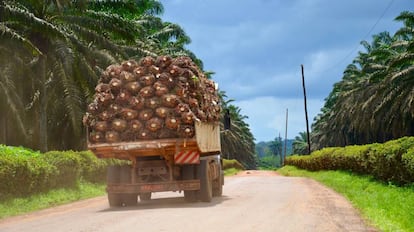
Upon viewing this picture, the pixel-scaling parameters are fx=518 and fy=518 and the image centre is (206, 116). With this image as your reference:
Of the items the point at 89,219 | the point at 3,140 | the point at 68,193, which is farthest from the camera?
the point at 3,140

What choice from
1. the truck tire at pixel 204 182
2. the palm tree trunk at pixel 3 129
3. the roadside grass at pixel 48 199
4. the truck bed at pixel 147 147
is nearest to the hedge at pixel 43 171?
the roadside grass at pixel 48 199

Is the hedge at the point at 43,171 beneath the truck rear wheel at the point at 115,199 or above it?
above

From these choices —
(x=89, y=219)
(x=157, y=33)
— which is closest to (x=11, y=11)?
(x=89, y=219)

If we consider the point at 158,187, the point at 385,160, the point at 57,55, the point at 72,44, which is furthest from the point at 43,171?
the point at 385,160

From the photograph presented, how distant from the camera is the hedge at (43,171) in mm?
13633

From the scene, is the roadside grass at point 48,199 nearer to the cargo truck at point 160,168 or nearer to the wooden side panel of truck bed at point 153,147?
the cargo truck at point 160,168

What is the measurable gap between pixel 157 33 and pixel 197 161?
26.9 m

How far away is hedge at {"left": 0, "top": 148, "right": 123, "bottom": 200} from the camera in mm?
13633

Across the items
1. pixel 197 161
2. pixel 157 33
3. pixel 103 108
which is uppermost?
pixel 157 33

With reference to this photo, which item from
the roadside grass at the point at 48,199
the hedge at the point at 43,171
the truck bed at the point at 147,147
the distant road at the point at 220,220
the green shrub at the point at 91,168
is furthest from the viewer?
the green shrub at the point at 91,168

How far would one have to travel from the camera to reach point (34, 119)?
1270 inches

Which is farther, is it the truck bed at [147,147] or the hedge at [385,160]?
the hedge at [385,160]

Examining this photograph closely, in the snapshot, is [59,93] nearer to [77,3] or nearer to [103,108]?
[77,3]

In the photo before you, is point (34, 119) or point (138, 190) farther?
point (34, 119)
